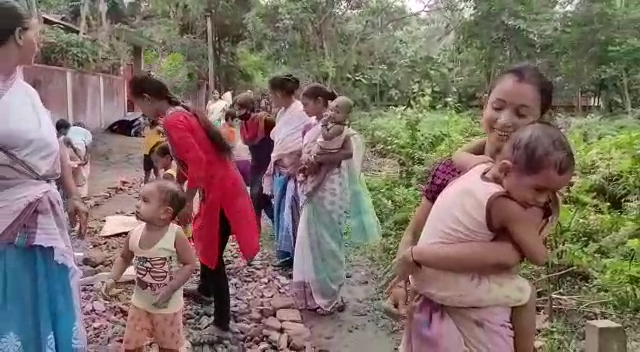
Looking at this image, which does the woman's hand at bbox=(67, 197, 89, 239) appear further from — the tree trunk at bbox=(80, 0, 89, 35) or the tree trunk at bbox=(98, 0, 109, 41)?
the tree trunk at bbox=(98, 0, 109, 41)

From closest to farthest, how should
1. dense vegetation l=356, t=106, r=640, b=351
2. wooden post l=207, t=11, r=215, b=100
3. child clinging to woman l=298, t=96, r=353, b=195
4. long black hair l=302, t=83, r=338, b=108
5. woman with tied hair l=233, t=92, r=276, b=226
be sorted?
child clinging to woman l=298, t=96, r=353, b=195 < dense vegetation l=356, t=106, r=640, b=351 < long black hair l=302, t=83, r=338, b=108 < woman with tied hair l=233, t=92, r=276, b=226 < wooden post l=207, t=11, r=215, b=100

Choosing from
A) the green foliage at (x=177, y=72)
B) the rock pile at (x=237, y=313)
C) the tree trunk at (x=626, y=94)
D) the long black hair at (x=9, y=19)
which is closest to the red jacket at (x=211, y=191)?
the rock pile at (x=237, y=313)

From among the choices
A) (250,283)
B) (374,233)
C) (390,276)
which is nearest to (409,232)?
(390,276)

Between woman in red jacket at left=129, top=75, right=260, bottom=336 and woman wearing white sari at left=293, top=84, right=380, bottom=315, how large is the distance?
26.5 inches

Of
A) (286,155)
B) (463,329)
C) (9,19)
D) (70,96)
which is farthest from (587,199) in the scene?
(70,96)

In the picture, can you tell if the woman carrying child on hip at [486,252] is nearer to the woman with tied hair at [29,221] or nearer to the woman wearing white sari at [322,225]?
→ the woman with tied hair at [29,221]

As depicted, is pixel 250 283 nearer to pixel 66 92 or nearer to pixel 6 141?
pixel 6 141

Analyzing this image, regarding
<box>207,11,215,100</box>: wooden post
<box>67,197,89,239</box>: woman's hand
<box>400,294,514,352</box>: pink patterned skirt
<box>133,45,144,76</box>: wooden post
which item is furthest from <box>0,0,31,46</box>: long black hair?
<box>133,45,144,76</box>: wooden post

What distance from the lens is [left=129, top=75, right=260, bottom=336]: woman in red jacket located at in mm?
3326

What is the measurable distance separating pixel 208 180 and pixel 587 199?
4069 millimetres

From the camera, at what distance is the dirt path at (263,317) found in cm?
382

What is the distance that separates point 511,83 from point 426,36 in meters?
15.9

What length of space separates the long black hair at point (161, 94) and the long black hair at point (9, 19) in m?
1.16

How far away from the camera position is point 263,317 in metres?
4.34
